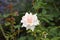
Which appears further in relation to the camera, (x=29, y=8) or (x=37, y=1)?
(x=29, y=8)

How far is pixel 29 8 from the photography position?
125 inches

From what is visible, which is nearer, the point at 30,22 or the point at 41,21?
the point at 30,22

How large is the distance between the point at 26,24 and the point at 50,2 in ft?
3.33

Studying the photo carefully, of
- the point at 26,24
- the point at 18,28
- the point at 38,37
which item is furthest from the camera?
the point at 18,28

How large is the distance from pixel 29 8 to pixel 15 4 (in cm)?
22

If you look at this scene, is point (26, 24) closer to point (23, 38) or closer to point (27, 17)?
point (27, 17)

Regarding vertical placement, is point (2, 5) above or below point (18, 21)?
above

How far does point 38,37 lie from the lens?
105 inches

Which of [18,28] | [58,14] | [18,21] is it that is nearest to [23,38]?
[18,28]

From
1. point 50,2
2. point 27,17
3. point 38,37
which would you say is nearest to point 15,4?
point 50,2

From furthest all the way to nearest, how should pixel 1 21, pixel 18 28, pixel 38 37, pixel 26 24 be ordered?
pixel 1 21 < pixel 18 28 < pixel 38 37 < pixel 26 24

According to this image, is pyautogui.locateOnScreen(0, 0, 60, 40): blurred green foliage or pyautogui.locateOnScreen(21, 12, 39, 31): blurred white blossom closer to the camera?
pyautogui.locateOnScreen(21, 12, 39, 31): blurred white blossom

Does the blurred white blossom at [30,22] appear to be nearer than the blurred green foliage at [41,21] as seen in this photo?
Yes

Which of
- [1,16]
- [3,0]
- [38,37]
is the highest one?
[3,0]
